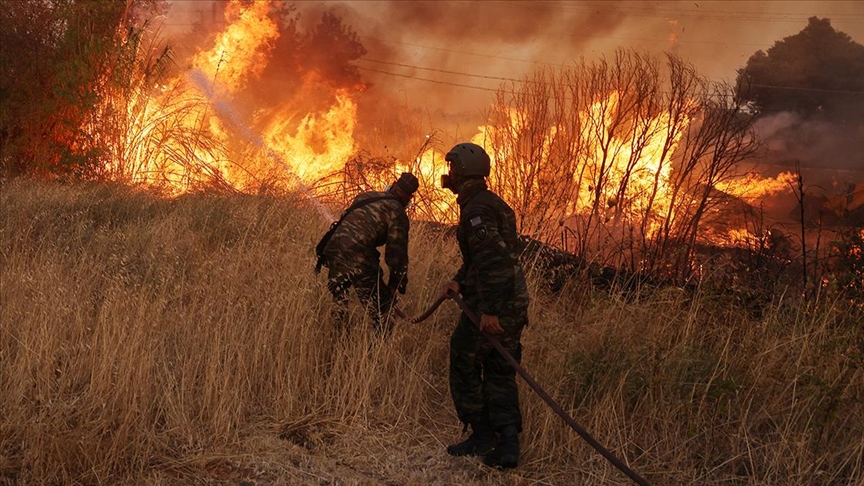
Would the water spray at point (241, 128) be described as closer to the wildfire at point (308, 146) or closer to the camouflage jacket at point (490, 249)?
the wildfire at point (308, 146)

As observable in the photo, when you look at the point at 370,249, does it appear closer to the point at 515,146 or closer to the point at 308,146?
the point at 515,146

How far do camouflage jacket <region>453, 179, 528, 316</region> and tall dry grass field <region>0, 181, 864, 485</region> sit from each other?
80cm

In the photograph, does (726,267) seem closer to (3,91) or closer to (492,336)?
(492,336)

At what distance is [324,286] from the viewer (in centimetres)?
555

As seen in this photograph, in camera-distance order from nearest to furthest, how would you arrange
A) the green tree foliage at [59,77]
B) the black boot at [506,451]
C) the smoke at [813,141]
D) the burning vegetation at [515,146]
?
the black boot at [506,451] → the burning vegetation at [515,146] → the green tree foliage at [59,77] → the smoke at [813,141]

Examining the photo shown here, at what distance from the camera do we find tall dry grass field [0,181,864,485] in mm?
3793

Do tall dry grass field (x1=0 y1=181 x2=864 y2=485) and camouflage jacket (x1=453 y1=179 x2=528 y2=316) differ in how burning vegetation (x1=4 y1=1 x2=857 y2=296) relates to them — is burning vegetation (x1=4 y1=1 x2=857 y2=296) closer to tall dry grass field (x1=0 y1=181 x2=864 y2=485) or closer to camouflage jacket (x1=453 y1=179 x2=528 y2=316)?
tall dry grass field (x1=0 y1=181 x2=864 y2=485)

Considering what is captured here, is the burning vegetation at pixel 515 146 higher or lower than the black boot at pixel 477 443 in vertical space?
higher

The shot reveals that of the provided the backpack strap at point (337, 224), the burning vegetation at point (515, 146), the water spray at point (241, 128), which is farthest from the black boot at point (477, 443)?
the water spray at point (241, 128)

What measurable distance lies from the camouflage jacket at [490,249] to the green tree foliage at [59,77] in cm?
946

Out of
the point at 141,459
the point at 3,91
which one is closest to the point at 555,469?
the point at 141,459

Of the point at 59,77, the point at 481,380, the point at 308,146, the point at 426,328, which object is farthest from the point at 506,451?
the point at 308,146

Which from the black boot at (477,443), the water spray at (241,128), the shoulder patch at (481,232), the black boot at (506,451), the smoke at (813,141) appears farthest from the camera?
the smoke at (813,141)

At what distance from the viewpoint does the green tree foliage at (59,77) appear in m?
11.8
